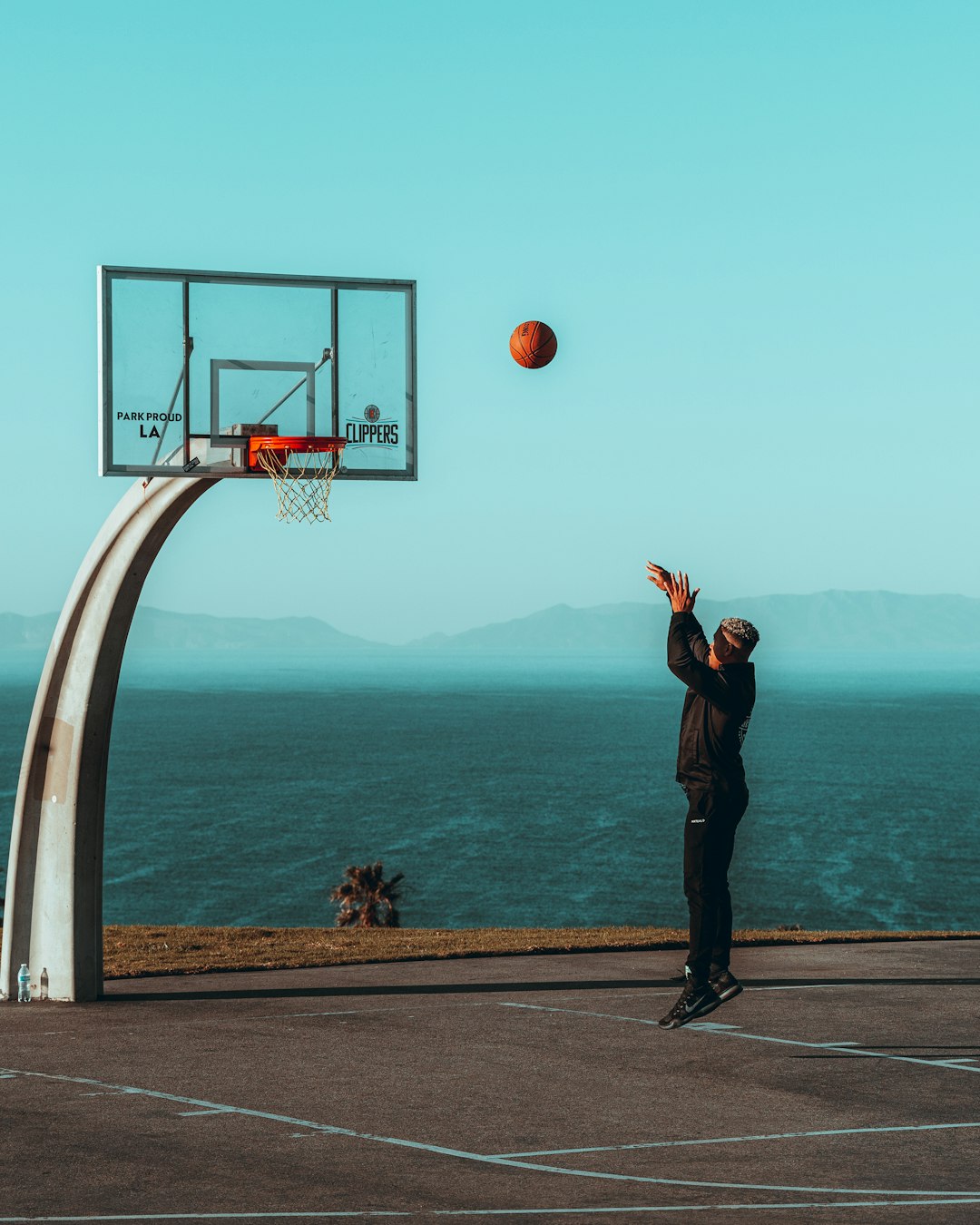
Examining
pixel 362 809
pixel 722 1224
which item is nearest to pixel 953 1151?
pixel 722 1224

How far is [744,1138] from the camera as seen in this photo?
795 cm

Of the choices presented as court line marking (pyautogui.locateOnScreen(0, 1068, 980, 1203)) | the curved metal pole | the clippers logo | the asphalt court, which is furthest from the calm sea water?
court line marking (pyautogui.locateOnScreen(0, 1068, 980, 1203))

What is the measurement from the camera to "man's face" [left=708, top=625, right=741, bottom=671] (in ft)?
31.7

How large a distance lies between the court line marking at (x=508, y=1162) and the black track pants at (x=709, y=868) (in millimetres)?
2514

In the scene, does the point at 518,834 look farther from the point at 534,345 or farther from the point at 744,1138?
the point at 744,1138

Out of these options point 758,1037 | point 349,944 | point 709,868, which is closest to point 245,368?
point 349,944

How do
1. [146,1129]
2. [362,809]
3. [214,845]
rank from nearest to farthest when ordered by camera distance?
1. [146,1129]
2. [214,845]
3. [362,809]

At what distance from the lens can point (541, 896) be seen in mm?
83750

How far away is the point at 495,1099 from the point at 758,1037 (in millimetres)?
2514

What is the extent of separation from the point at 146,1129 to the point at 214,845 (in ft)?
320

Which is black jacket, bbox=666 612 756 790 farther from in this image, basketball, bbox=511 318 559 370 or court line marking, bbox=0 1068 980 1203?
basketball, bbox=511 318 559 370

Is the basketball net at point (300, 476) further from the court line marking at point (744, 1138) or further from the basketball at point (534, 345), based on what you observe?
the court line marking at point (744, 1138)

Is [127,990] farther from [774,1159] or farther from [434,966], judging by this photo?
[774,1159]

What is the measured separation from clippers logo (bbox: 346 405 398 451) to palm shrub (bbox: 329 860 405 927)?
4279 centimetres
